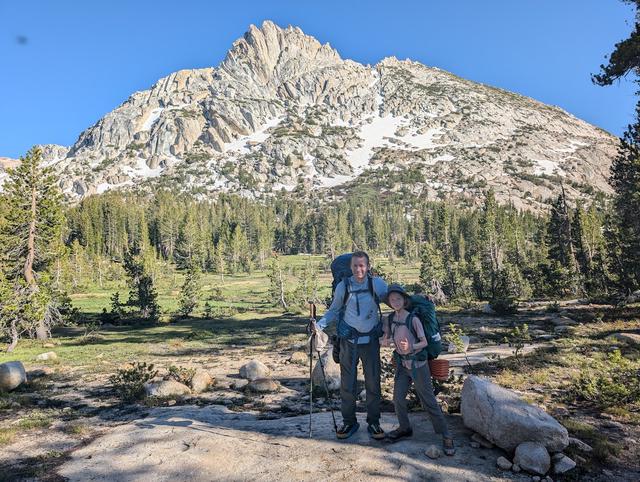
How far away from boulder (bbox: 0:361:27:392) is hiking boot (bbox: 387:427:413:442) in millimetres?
11993

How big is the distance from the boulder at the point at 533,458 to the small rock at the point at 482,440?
1.66ft

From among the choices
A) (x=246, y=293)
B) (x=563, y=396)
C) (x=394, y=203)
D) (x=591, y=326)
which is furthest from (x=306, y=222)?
(x=563, y=396)

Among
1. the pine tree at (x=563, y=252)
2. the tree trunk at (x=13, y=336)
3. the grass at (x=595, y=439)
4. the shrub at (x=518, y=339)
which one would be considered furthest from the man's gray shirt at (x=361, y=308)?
the pine tree at (x=563, y=252)

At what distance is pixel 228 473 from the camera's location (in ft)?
17.3

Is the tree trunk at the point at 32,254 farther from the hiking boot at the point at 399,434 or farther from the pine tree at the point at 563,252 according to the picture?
the pine tree at the point at 563,252

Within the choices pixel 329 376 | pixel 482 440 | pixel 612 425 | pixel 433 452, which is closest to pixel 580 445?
pixel 482 440

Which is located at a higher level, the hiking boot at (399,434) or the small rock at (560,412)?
the hiking boot at (399,434)

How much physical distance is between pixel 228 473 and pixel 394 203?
18939cm

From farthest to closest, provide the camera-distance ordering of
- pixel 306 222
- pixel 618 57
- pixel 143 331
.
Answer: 1. pixel 306 222
2. pixel 143 331
3. pixel 618 57

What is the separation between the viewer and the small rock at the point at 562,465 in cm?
497

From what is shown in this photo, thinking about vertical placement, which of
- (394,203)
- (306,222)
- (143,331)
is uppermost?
(394,203)

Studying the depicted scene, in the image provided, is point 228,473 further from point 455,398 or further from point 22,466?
point 455,398

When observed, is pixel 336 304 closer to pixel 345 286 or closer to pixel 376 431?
pixel 345 286

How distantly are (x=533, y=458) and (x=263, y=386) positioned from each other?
7.72 metres
